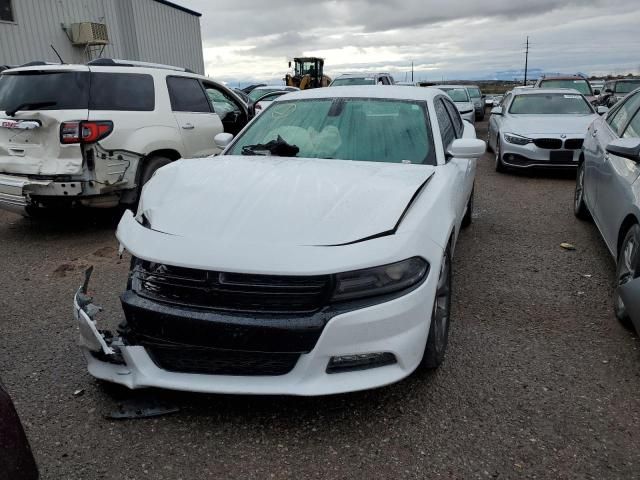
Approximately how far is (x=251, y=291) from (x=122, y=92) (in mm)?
4221

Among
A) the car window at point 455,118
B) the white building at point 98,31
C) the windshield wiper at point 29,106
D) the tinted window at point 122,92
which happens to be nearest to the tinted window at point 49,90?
the windshield wiper at point 29,106

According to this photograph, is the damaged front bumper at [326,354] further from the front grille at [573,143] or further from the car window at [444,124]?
the front grille at [573,143]

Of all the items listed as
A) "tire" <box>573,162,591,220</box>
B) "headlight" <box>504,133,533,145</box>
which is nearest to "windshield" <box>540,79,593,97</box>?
"headlight" <box>504,133,533,145</box>

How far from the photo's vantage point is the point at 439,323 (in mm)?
2902

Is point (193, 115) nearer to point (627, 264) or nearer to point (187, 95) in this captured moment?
point (187, 95)

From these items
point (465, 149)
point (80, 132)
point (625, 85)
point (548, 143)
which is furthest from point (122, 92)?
point (625, 85)

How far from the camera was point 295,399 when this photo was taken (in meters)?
2.76

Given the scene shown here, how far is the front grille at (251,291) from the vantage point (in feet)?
7.72

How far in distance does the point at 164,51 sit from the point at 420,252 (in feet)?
69.5

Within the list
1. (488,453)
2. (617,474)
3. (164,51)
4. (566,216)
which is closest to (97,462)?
(488,453)

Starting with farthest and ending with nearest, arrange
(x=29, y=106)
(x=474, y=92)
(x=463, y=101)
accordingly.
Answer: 1. (x=474, y=92)
2. (x=463, y=101)
3. (x=29, y=106)

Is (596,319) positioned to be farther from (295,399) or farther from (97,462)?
(97,462)

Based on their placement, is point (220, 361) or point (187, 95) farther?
point (187, 95)

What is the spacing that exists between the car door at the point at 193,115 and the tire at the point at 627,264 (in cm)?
464
